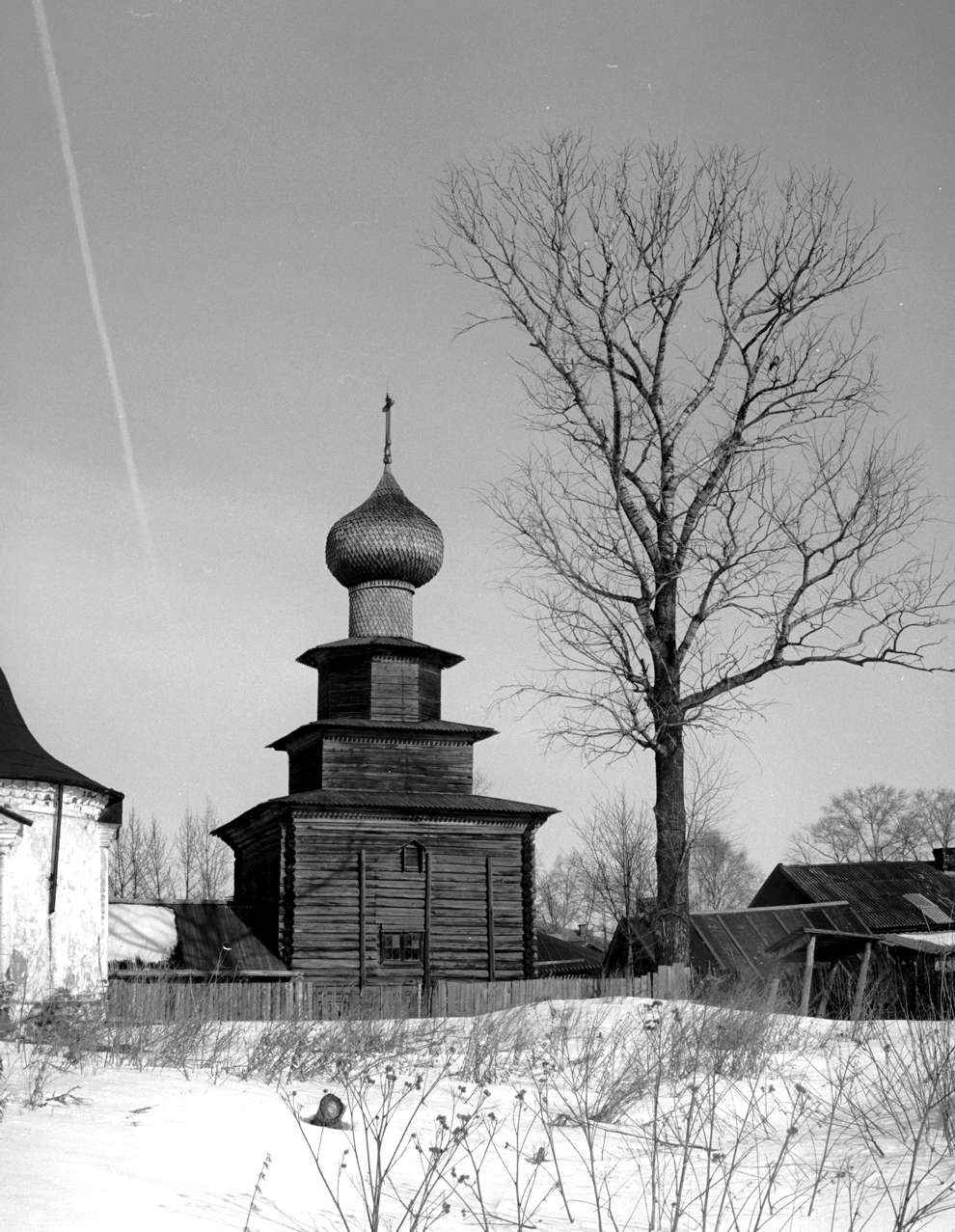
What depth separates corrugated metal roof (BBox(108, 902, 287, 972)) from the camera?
25.8 meters

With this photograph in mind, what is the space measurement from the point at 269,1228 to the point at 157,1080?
2925mm

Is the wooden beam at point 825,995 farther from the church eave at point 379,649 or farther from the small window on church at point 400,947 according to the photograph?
the church eave at point 379,649

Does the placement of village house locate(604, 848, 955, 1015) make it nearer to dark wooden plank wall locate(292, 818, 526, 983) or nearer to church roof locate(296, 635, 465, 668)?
dark wooden plank wall locate(292, 818, 526, 983)

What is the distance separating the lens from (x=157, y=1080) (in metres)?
7.20

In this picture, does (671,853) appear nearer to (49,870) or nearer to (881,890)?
(49,870)

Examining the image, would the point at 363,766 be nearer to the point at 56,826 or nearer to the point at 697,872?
the point at 56,826

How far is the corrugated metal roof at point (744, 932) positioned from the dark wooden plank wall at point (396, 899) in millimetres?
4311

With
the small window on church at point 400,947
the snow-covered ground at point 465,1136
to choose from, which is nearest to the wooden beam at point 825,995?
the snow-covered ground at point 465,1136

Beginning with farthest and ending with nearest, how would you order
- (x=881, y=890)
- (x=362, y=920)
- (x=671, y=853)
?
1. (x=881, y=890)
2. (x=362, y=920)
3. (x=671, y=853)

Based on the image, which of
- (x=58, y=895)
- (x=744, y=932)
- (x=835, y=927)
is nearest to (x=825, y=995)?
(x=58, y=895)

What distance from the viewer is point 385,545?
3112 centimetres

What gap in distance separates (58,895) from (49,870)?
398mm

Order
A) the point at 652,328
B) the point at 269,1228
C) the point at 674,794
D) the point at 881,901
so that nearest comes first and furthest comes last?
the point at 269,1228
the point at 674,794
the point at 652,328
the point at 881,901

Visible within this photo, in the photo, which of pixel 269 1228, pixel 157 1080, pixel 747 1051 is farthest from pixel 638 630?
pixel 269 1228
